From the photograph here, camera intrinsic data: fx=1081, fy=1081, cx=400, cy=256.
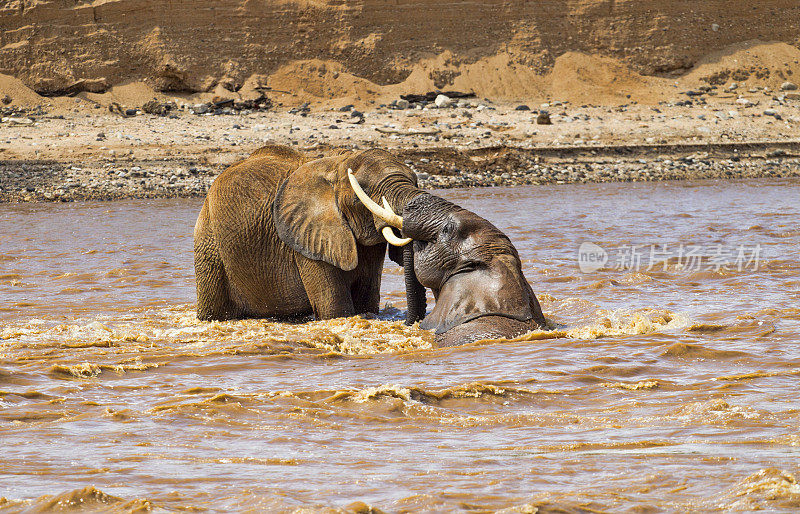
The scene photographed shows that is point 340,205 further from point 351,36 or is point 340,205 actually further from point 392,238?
point 351,36

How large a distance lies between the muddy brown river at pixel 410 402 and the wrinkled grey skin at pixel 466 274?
0.16m

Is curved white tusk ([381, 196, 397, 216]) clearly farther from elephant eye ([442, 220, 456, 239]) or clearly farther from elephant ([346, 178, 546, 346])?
elephant eye ([442, 220, 456, 239])

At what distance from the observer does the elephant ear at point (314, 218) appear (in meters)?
7.64

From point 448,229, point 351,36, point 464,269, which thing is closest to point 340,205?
point 448,229

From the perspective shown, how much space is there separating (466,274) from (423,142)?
16.6 m

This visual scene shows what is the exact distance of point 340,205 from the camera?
778cm

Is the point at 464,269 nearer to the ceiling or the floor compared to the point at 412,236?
nearer to the floor

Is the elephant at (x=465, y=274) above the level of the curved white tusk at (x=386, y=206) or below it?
below

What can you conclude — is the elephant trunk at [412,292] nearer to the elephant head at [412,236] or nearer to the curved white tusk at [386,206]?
the elephant head at [412,236]

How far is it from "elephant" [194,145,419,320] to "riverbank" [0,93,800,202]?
41.0 ft

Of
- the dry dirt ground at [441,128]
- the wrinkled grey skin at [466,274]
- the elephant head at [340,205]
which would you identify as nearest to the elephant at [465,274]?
the wrinkled grey skin at [466,274]

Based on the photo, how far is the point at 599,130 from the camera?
2502 cm

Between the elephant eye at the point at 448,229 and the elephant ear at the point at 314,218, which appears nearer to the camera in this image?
the elephant eye at the point at 448,229

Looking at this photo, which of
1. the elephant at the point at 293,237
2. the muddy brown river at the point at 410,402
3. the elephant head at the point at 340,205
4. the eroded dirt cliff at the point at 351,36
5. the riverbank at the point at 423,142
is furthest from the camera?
the eroded dirt cliff at the point at 351,36
